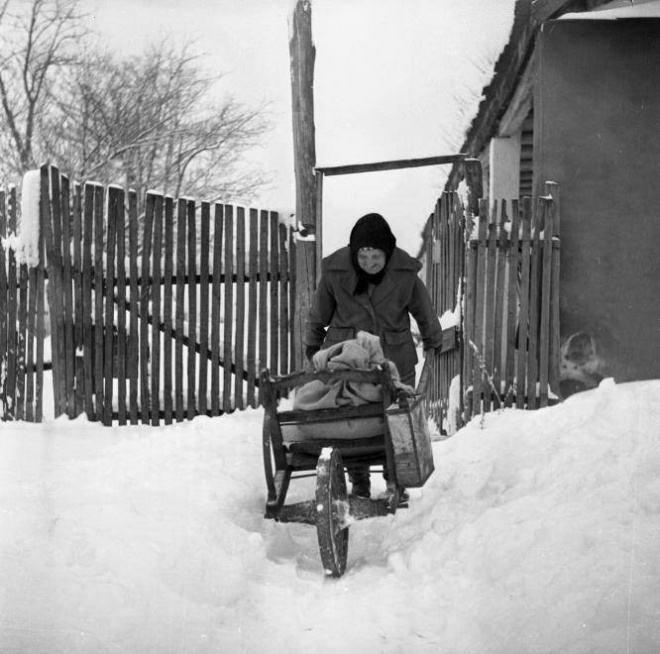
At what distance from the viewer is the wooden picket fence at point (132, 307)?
→ 836 cm

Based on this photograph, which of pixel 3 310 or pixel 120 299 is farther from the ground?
pixel 120 299

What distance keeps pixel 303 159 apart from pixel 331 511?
215 inches

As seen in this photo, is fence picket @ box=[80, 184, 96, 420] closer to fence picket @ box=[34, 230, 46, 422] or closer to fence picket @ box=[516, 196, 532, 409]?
fence picket @ box=[34, 230, 46, 422]

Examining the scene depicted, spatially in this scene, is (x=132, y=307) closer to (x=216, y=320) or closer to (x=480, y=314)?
(x=216, y=320)

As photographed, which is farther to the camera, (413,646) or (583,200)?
(583,200)

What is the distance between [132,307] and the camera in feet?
27.9

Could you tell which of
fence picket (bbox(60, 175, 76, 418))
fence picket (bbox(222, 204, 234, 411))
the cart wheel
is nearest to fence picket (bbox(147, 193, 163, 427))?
fence picket (bbox(222, 204, 234, 411))

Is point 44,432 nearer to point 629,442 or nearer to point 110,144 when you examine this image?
point 629,442

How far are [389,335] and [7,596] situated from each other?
254 cm

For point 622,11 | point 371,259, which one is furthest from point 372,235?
point 622,11

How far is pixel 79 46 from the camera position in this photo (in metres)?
22.1

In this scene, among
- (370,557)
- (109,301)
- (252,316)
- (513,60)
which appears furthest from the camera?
(513,60)

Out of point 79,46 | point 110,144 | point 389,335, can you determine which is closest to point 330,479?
point 389,335

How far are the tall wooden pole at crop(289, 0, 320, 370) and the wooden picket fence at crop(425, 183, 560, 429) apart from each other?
1504mm
